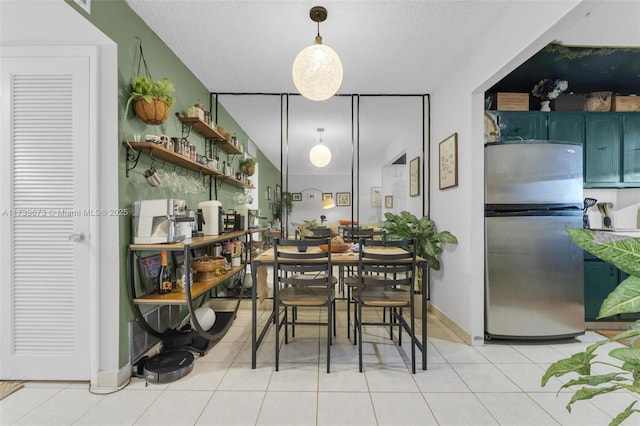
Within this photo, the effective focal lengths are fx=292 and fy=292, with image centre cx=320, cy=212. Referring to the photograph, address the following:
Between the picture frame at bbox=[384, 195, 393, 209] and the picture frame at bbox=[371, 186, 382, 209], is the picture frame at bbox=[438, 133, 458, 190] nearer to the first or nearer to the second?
the picture frame at bbox=[384, 195, 393, 209]

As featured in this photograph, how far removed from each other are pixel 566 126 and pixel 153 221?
12.9 feet

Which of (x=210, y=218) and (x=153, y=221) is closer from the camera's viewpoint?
(x=153, y=221)

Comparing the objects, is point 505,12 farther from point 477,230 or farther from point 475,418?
point 475,418

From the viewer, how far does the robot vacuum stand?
79.4 inches

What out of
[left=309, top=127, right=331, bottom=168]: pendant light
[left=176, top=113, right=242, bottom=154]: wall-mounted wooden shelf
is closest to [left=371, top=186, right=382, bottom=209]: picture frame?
[left=309, top=127, right=331, bottom=168]: pendant light

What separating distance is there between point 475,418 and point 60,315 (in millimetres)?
2743

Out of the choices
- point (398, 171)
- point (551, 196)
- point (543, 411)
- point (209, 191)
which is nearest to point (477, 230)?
point (551, 196)

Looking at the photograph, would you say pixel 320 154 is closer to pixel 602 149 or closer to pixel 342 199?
pixel 602 149

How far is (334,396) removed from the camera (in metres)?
1.89

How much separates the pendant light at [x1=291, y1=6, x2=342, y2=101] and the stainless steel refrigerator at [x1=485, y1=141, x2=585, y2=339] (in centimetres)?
159

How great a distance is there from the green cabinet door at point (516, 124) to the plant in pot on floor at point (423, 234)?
1.15 meters

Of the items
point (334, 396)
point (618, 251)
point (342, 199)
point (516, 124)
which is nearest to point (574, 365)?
point (618, 251)

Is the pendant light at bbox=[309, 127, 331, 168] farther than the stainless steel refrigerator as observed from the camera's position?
Yes

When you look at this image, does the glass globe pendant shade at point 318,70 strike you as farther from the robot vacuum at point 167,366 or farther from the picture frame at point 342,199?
the picture frame at point 342,199
